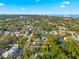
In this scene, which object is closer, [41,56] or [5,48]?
[41,56]

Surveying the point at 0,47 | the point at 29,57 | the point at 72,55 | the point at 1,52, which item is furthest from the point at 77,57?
the point at 0,47

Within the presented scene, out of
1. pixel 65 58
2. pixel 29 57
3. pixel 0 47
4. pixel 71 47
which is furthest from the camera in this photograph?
pixel 0 47

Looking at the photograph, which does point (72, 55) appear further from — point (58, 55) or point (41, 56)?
point (41, 56)

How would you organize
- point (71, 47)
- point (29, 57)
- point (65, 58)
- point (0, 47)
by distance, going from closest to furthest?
point (65, 58)
point (29, 57)
point (71, 47)
point (0, 47)

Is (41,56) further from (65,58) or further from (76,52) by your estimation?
(76,52)

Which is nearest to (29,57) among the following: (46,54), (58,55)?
(46,54)

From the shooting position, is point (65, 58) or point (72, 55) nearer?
point (65, 58)

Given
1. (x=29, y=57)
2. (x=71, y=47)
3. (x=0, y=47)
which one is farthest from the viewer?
(x=0, y=47)

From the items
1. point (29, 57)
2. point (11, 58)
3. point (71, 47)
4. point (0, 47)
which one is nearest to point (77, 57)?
point (71, 47)
